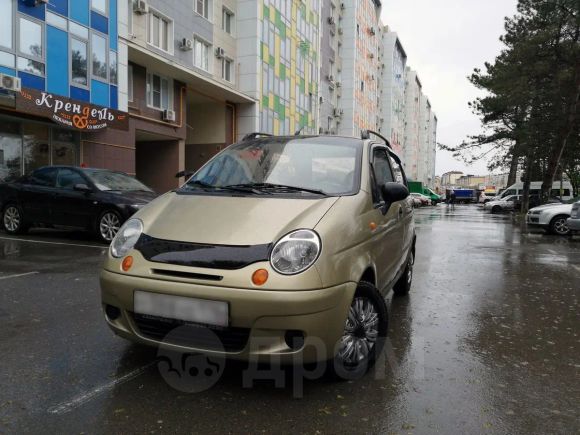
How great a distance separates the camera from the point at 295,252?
2.77m

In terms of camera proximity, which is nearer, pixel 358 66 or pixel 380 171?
pixel 380 171

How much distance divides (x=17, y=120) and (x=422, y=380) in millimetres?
15665

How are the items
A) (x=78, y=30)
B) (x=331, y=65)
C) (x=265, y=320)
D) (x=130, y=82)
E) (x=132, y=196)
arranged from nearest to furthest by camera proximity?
(x=265, y=320)
(x=132, y=196)
(x=78, y=30)
(x=130, y=82)
(x=331, y=65)

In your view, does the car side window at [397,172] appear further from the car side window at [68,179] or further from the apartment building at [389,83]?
the apartment building at [389,83]

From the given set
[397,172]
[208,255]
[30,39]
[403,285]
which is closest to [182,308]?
[208,255]

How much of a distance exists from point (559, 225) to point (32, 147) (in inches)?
690

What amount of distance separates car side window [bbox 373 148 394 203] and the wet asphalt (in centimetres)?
129

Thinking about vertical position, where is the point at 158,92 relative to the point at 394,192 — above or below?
above

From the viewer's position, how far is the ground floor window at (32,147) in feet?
48.3

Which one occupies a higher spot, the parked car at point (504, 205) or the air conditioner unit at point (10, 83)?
the air conditioner unit at point (10, 83)

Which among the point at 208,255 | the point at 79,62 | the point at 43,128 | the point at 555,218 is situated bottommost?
the point at 555,218

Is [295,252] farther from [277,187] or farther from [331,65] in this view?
[331,65]

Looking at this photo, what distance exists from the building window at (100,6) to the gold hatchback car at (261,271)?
15.8 meters

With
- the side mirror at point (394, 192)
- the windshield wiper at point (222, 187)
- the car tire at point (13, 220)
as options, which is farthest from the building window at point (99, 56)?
Result: the side mirror at point (394, 192)
